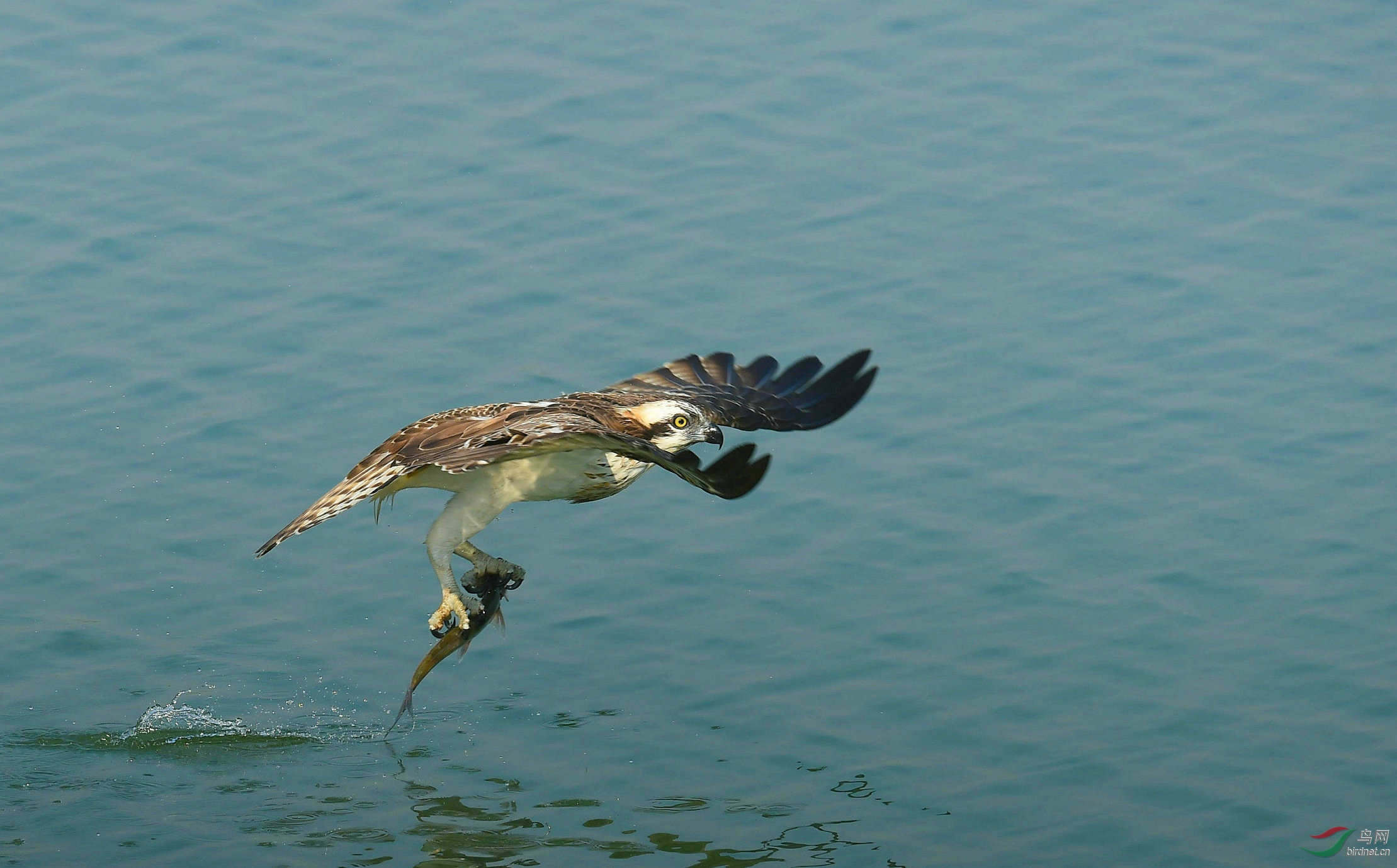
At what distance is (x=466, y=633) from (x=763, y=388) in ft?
10.8

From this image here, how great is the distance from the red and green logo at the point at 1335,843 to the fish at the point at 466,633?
14.8ft

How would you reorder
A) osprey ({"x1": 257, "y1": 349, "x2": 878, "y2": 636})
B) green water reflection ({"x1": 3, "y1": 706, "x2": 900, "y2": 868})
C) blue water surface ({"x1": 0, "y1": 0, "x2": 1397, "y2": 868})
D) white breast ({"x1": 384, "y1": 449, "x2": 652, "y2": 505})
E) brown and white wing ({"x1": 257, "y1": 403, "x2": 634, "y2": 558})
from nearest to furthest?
osprey ({"x1": 257, "y1": 349, "x2": 878, "y2": 636}) → brown and white wing ({"x1": 257, "y1": 403, "x2": 634, "y2": 558}) → white breast ({"x1": 384, "y1": 449, "x2": 652, "y2": 505}) → green water reflection ({"x1": 3, "y1": 706, "x2": 900, "y2": 868}) → blue water surface ({"x1": 0, "y1": 0, "x2": 1397, "y2": 868})

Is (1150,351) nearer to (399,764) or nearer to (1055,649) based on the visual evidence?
(1055,649)

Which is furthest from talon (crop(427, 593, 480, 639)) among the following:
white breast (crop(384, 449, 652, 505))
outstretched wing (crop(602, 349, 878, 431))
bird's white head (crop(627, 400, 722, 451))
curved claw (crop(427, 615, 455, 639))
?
outstretched wing (crop(602, 349, 878, 431))

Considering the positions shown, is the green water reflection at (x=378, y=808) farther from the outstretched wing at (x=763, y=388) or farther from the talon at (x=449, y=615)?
the outstretched wing at (x=763, y=388)

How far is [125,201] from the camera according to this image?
19.1m

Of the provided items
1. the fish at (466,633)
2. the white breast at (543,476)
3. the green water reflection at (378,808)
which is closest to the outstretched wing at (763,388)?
the white breast at (543,476)

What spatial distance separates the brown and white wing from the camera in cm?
1031

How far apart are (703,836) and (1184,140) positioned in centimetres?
1098

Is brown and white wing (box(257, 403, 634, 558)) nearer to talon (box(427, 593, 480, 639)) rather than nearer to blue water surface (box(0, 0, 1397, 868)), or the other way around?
talon (box(427, 593, 480, 639))

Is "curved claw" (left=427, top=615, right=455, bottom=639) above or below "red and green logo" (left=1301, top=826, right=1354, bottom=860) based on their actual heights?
above

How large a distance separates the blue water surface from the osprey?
68.4 inches

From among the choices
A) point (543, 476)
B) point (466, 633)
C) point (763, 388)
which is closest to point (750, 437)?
point (763, 388)

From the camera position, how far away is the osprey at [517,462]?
1018 cm
